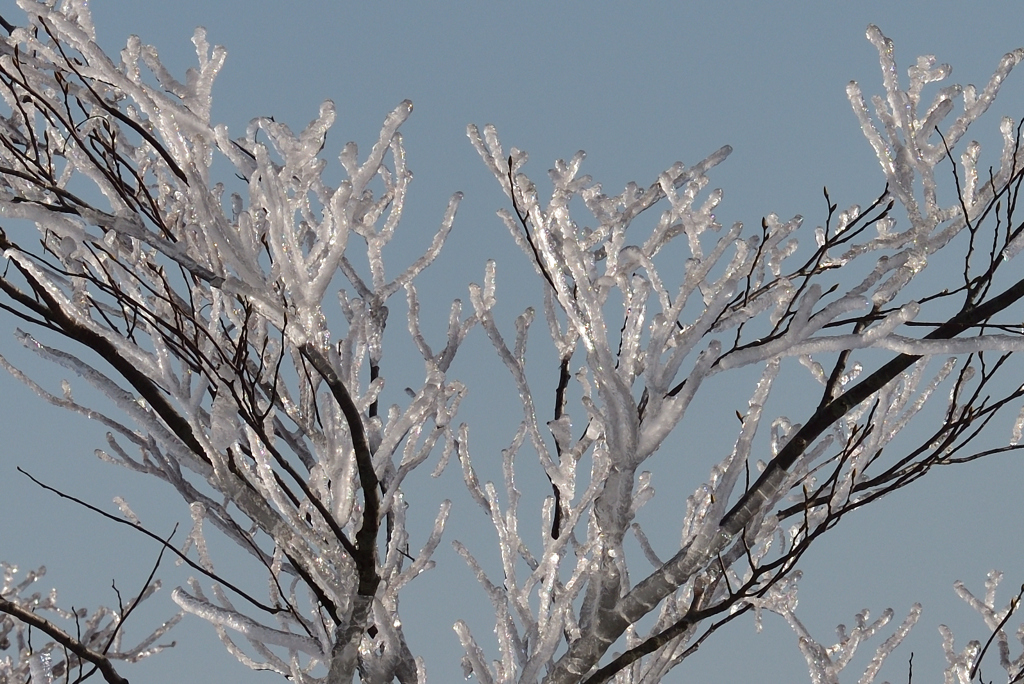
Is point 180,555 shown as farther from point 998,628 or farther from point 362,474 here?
point 998,628

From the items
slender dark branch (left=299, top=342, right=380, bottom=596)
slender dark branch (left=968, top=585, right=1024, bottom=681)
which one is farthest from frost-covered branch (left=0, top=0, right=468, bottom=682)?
slender dark branch (left=968, top=585, right=1024, bottom=681)

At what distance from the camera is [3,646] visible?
5758 mm

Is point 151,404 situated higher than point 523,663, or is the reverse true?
point 151,404

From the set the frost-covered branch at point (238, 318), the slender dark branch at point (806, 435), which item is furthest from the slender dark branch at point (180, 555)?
the slender dark branch at point (806, 435)

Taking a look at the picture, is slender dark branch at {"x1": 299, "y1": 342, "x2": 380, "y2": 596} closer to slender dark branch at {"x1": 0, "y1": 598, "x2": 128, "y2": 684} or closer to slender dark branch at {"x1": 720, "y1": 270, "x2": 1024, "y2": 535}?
slender dark branch at {"x1": 720, "y1": 270, "x2": 1024, "y2": 535}

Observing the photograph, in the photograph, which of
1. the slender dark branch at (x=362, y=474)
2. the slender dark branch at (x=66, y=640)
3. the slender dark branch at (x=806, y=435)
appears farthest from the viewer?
the slender dark branch at (x=66, y=640)

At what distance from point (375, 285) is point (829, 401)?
168 cm

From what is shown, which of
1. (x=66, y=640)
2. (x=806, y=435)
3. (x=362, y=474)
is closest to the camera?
(x=362, y=474)

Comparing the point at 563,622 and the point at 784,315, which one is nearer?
the point at 784,315

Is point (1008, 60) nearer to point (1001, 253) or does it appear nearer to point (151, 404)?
point (1001, 253)

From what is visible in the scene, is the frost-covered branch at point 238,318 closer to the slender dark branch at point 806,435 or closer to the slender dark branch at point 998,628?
the slender dark branch at point 806,435

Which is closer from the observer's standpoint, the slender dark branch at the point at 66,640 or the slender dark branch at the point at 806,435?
the slender dark branch at the point at 806,435

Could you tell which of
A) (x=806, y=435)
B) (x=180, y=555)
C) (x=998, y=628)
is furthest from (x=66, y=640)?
(x=998, y=628)

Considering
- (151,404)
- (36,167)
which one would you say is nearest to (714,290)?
(151,404)
